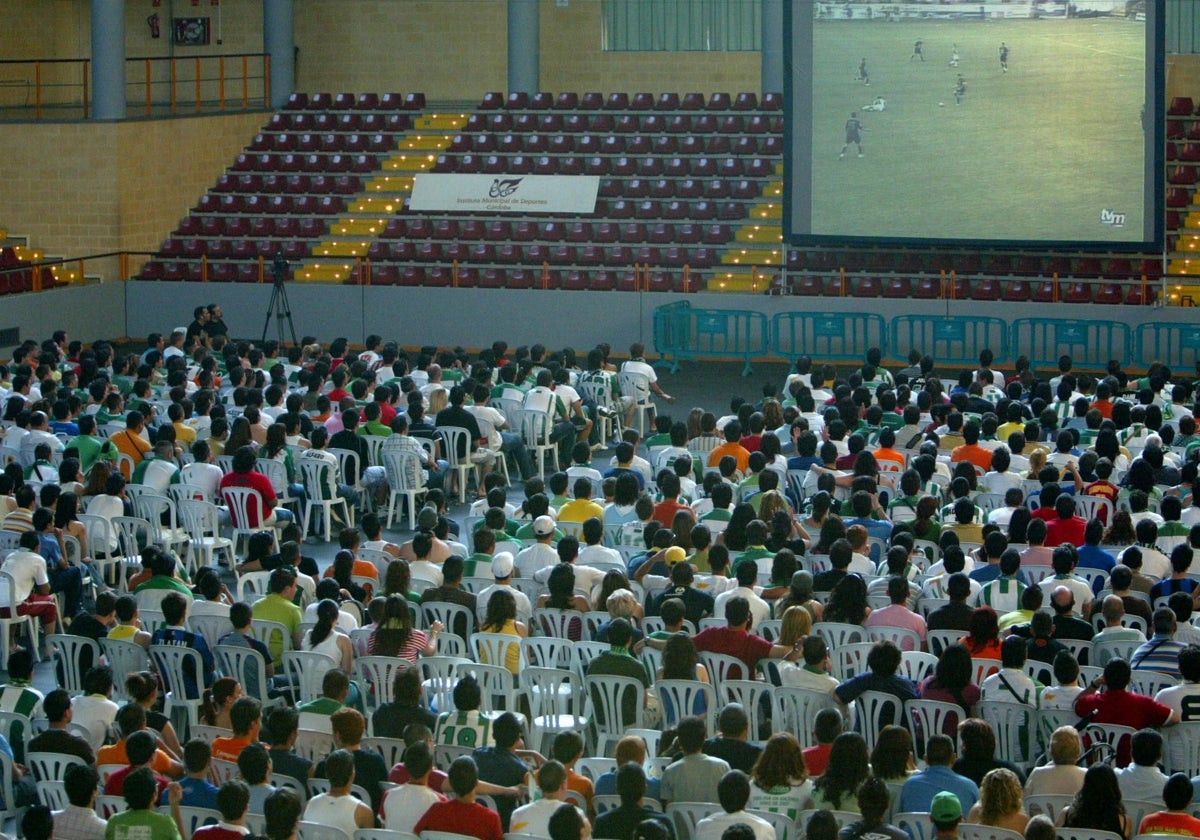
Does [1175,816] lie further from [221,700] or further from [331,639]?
[331,639]

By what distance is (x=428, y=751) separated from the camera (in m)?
8.12

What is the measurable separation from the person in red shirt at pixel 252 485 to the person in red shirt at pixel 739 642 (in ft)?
19.1

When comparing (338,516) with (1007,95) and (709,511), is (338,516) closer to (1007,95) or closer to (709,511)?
(709,511)

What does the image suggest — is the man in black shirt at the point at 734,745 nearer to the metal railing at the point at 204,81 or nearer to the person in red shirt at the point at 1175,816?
the person in red shirt at the point at 1175,816

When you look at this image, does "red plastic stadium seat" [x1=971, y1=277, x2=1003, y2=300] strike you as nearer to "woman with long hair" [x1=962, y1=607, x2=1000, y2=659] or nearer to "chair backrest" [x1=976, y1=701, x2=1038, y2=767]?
"woman with long hair" [x1=962, y1=607, x2=1000, y2=659]

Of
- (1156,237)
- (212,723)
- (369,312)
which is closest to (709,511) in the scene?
(212,723)

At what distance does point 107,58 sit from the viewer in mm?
29688

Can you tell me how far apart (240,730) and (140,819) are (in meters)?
1.18

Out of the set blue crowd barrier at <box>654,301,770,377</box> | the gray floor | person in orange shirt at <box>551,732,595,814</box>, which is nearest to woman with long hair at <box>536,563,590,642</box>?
person in orange shirt at <box>551,732,595,814</box>

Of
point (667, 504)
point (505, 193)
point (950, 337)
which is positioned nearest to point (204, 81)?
point (505, 193)

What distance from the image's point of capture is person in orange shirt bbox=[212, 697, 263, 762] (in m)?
8.87

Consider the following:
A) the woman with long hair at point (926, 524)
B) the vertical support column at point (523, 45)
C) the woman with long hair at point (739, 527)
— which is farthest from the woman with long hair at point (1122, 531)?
the vertical support column at point (523, 45)

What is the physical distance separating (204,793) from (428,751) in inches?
43.0

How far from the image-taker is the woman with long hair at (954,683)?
9.38 m
